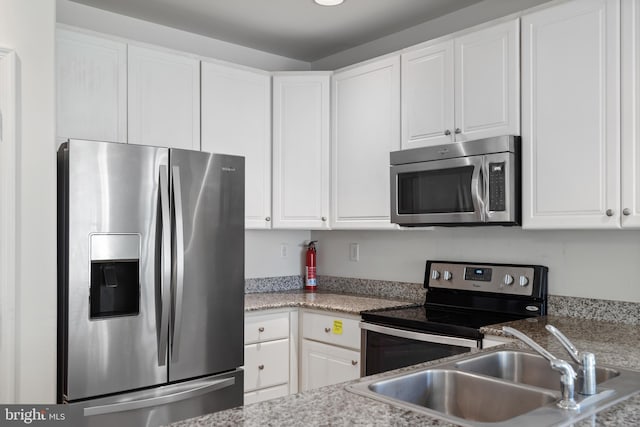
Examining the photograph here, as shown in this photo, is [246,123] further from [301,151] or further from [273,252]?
[273,252]

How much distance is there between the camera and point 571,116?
2.35 meters

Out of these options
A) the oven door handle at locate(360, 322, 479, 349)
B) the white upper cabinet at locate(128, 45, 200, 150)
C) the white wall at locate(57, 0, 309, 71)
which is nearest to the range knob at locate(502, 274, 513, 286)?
the oven door handle at locate(360, 322, 479, 349)

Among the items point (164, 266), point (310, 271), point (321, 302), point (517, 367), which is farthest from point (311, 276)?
point (517, 367)

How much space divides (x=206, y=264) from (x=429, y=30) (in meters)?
1.98

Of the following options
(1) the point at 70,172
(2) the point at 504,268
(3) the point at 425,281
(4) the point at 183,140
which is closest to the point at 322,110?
(4) the point at 183,140

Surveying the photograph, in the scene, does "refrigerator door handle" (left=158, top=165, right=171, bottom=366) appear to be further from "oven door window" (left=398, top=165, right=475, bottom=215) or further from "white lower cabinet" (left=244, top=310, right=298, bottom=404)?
"oven door window" (left=398, top=165, right=475, bottom=215)

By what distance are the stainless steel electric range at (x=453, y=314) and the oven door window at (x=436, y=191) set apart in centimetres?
43

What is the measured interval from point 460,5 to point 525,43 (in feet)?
2.52

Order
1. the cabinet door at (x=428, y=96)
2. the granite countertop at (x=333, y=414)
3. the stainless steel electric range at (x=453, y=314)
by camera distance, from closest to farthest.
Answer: the granite countertop at (x=333, y=414) < the stainless steel electric range at (x=453, y=314) < the cabinet door at (x=428, y=96)

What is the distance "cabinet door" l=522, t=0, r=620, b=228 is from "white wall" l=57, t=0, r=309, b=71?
6.59 feet

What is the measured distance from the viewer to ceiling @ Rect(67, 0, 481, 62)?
3127mm

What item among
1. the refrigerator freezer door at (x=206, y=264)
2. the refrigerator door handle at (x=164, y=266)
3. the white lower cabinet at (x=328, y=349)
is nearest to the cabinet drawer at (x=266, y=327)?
the white lower cabinet at (x=328, y=349)

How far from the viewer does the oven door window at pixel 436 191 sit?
2701 mm

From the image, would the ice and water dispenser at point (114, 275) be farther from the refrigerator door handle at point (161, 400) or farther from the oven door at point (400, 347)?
the oven door at point (400, 347)
